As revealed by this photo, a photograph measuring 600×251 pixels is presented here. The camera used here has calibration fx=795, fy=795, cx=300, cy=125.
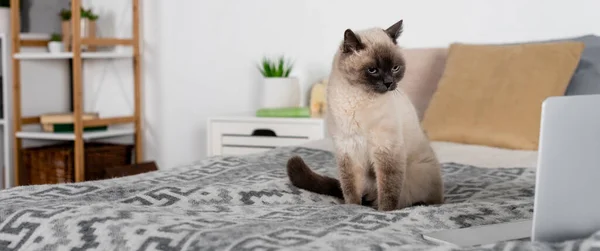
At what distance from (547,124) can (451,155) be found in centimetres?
138

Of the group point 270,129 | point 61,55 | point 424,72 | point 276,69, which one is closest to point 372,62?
point 424,72

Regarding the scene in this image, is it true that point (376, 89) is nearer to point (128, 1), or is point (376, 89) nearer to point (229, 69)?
point (229, 69)

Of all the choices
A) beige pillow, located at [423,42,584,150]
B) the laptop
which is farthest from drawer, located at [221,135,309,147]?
the laptop

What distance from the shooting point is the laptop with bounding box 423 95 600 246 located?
105 centimetres

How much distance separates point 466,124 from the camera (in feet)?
8.72

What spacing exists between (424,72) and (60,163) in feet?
6.01

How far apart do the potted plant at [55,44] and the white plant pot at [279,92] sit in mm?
1123

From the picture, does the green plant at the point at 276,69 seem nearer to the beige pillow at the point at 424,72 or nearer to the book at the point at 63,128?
the beige pillow at the point at 424,72

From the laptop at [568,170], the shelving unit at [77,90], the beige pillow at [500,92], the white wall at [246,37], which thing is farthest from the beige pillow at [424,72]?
the laptop at [568,170]

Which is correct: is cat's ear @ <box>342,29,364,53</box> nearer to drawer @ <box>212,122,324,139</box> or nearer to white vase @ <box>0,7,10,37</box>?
drawer @ <box>212,122,324,139</box>

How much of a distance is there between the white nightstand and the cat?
4.76ft

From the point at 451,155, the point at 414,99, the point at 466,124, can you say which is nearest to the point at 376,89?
the point at 451,155

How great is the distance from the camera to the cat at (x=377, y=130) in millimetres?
1580

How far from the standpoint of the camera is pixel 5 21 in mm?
3895
